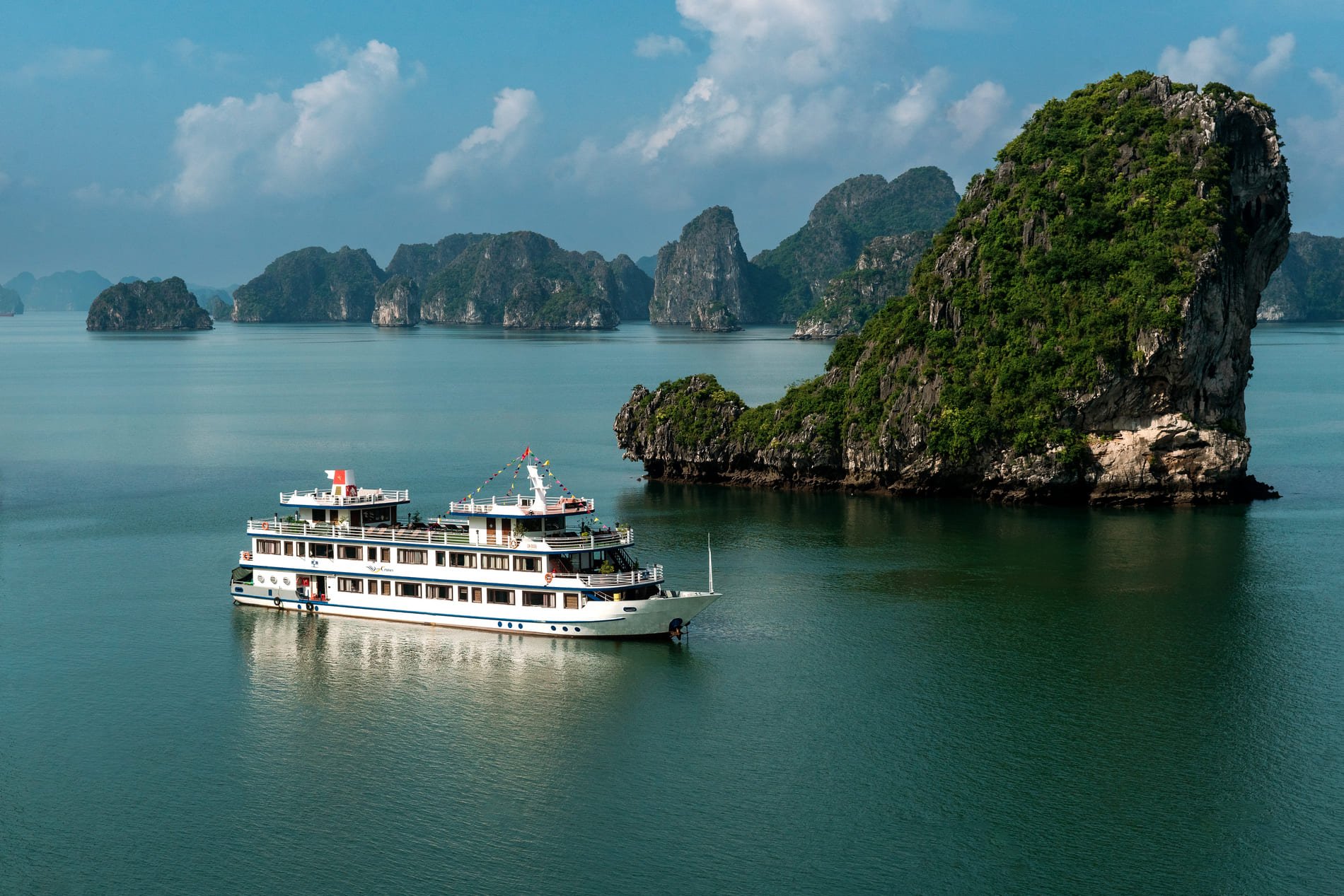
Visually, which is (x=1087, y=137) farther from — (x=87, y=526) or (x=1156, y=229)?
(x=87, y=526)

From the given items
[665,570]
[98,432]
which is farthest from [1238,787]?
[98,432]

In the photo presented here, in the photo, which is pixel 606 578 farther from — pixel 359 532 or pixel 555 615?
pixel 359 532

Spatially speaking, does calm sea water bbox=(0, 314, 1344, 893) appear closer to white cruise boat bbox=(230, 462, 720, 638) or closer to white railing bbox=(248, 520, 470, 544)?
white cruise boat bbox=(230, 462, 720, 638)

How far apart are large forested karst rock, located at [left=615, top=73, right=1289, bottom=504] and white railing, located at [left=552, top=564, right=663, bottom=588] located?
36397mm

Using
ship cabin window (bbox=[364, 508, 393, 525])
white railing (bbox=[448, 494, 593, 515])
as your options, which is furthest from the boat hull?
white railing (bbox=[448, 494, 593, 515])

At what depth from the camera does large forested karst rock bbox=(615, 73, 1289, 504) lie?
79750 millimetres

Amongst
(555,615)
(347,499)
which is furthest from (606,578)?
(347,499)

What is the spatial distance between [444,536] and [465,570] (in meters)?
1.64

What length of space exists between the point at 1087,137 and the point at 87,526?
6605 centimetres

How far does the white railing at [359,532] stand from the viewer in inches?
2082

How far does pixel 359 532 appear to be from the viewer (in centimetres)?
5491

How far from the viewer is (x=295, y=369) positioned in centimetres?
19825

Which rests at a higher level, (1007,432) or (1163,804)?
(1007,432)

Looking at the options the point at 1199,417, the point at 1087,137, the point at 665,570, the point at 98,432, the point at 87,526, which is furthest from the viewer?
the point at 98,432
